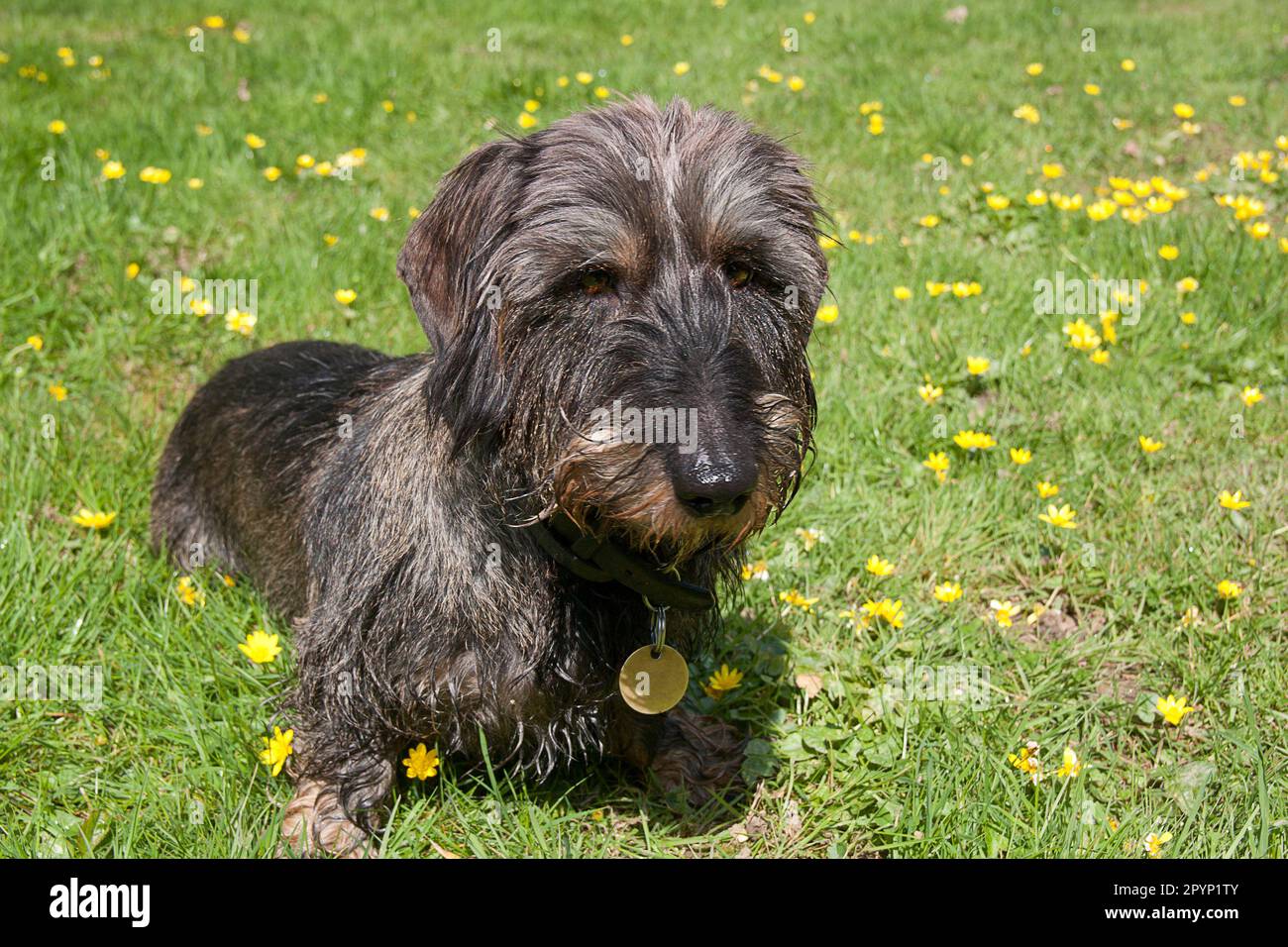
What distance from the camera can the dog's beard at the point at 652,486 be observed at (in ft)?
7.23

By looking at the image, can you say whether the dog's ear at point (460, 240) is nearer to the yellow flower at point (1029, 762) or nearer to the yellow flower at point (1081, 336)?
the yellow flower at point (1029, 762)

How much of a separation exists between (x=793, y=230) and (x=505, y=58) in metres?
6.23

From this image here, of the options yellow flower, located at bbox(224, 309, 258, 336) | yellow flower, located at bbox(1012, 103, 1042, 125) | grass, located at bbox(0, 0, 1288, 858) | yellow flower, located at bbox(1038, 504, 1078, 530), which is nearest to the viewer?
grass, located at bbox(0, 0, 1288, 858)

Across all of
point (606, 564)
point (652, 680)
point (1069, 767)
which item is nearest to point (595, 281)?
point (606, 564)

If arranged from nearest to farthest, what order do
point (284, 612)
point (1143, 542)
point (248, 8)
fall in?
1. point (284, 612)
2. point (1143, 542)
3. point (248, 8)

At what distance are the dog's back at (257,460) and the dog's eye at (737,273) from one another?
138 cm

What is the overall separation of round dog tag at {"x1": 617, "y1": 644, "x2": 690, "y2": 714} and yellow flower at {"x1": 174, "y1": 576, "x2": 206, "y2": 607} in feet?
5.17

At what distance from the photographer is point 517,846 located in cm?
300

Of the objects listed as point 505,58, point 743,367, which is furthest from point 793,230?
point 505,58

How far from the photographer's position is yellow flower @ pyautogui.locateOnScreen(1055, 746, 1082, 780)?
117 inches

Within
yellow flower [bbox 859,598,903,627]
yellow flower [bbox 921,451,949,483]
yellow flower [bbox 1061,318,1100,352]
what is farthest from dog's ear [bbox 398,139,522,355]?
yellow flower [bbox 1061,318,1100,352]

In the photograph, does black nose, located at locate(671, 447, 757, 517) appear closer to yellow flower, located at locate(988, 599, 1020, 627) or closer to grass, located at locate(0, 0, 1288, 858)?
grass, located at locate(0, 0, 1288, 858)
